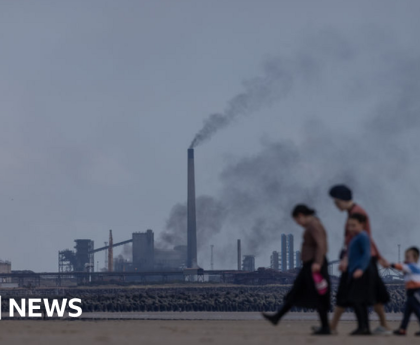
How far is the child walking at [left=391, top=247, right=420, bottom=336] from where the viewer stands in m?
13.4

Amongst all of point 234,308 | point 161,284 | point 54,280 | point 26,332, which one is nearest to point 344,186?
point 26,332

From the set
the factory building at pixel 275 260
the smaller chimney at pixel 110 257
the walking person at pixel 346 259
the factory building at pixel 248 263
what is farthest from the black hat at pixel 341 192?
the factory building at pixel 275 260

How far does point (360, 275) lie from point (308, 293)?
72cm

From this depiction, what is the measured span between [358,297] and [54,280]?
499 ft

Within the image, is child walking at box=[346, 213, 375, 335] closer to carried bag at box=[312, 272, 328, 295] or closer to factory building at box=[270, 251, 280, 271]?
carried bag at box=[312, 272, 328, 295]

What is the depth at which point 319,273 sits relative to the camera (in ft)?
41.2

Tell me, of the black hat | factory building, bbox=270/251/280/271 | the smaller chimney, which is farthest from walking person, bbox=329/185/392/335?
factory building, bbox=270/251/280/271

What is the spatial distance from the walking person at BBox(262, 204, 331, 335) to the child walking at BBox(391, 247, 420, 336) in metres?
1.20

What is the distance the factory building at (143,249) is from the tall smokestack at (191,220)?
90.2 ft

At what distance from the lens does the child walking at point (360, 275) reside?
12.6 m

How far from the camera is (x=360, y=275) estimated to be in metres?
12.5

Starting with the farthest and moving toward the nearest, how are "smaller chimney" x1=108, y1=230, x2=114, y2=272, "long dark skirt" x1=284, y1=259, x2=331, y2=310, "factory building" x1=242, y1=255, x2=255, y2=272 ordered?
"factory building" x1=242, y1=255, x2=255, y2=272 < "smaller chimney" x1=108, y1=230, x2=114, y2=272 < "long dark skirt" x1=284, y1=259, x2=331, y2=310

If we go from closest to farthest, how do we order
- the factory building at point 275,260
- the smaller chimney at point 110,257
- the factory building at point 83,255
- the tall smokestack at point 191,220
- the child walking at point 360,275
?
the child walking at point 360,275
the tall smokestack at point 191,220
the smaller chimney at point 110,257
the factory building at point 83,255
the factory building at point 275,260

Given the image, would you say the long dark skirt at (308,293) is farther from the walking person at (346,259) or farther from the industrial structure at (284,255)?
the industrial structure at (284,255)
